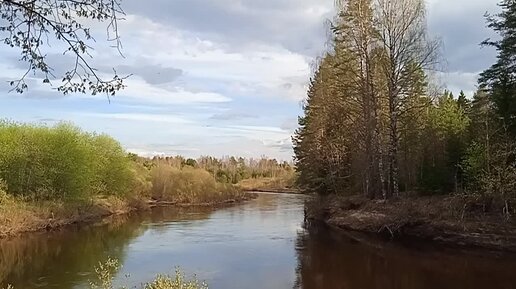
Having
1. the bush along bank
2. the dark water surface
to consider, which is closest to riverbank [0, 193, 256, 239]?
the bush along bank

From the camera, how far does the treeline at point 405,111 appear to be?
24.4 m

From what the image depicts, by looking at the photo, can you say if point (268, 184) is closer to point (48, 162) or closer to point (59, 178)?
point (59, 178)

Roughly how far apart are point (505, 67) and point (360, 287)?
15.8 meters

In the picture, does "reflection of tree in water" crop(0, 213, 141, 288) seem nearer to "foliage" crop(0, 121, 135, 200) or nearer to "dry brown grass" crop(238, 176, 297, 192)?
"foliage" crop(0, 121, 135, 200)

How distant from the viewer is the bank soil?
71.1 ft

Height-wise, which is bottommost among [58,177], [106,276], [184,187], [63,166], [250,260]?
[250,260]

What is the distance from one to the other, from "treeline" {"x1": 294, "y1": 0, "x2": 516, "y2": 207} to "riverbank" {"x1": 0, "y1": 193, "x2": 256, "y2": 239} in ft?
61.4

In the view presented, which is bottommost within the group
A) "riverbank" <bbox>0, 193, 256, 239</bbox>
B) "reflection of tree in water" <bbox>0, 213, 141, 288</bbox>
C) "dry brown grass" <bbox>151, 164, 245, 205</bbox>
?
"reflection of tree in water" <bbox>0, 213, 141, 288</bbox>

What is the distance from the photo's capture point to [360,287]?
1552 centimetres

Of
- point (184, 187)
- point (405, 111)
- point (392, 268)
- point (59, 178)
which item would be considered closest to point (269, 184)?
point (184, 187)

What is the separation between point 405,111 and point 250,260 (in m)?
12.3

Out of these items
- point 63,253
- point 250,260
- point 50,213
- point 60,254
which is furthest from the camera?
point 50,213

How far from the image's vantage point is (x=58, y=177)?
35.2 metres

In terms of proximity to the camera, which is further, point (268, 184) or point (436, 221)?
point (268, 184)
